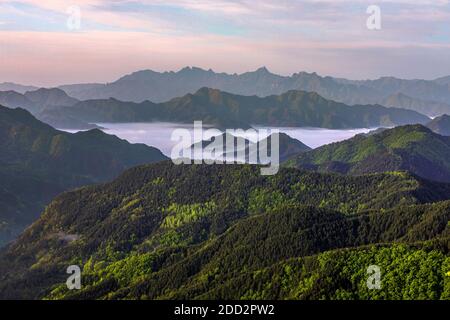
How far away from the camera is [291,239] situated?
7849 inches

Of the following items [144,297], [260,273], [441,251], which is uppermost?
[441,251]
